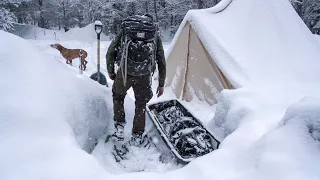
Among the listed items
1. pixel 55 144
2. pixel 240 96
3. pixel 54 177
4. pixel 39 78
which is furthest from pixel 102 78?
→ pixel 54 177

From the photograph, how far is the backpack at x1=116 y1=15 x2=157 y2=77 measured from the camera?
9.86 feet

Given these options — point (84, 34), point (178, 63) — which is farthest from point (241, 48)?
point (84, 34)

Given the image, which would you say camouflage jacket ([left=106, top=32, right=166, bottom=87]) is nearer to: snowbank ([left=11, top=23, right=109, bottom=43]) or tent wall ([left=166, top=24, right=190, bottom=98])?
tent wall ([left=166, top=24, right=190, bottom=98])

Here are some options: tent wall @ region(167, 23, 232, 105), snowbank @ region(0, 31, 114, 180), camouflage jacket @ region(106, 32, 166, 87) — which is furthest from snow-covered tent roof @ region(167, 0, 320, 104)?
snowbank @ region(0, 31, 114, 180)

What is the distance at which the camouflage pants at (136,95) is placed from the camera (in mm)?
3250

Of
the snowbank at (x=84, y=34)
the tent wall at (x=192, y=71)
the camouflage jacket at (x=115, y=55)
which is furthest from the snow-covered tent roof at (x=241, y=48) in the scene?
the snowbank at (x=84, y=34)

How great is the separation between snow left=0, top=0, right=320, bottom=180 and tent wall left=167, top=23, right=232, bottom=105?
0.61 ft

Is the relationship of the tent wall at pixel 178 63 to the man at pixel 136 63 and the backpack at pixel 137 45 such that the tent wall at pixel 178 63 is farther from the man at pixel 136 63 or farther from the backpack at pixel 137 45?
the backpack at pixel 137 45

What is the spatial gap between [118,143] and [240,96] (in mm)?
1673

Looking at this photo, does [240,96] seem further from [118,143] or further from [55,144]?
[55,144]

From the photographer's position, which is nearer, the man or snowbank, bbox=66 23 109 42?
the man

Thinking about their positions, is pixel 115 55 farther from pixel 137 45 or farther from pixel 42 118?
pixel 42 118

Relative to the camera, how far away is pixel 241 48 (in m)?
4.53

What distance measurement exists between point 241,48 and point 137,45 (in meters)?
2.23
